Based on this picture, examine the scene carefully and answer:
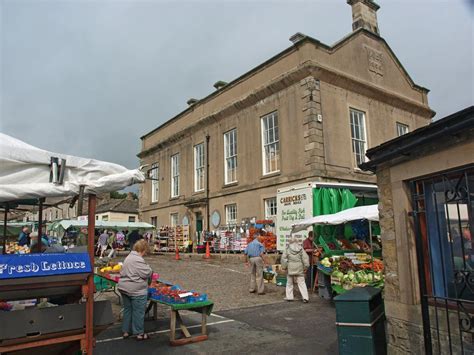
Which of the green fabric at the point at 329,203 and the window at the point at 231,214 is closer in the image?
the green fabric at the point at 329,203

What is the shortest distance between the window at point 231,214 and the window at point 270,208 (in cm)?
247

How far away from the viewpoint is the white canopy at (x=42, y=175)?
12.9ft

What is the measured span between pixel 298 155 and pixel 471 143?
13.7 metres

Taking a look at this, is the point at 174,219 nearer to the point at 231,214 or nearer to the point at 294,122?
the point at 231,214

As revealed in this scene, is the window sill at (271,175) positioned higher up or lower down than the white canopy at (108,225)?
higher up

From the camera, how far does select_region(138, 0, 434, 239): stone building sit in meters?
17.4

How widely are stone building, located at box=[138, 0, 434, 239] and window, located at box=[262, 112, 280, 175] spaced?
0.16 ft

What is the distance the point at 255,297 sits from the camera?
10234 mm

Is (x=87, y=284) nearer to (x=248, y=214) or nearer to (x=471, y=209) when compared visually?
(x=471, y=209)

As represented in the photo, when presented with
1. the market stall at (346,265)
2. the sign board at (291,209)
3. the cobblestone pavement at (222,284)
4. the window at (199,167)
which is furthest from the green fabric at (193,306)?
the window at (199,167)

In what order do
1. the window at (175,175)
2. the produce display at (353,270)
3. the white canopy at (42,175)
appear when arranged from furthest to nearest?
the window at (175,175), the produce display at (353,270), the white canopy at (42,175)

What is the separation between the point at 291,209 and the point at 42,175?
489 inches

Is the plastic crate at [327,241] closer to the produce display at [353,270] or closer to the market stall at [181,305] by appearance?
the produce display at [353,270]

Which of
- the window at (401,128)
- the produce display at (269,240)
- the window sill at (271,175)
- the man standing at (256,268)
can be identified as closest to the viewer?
the man standing at (256,268)
